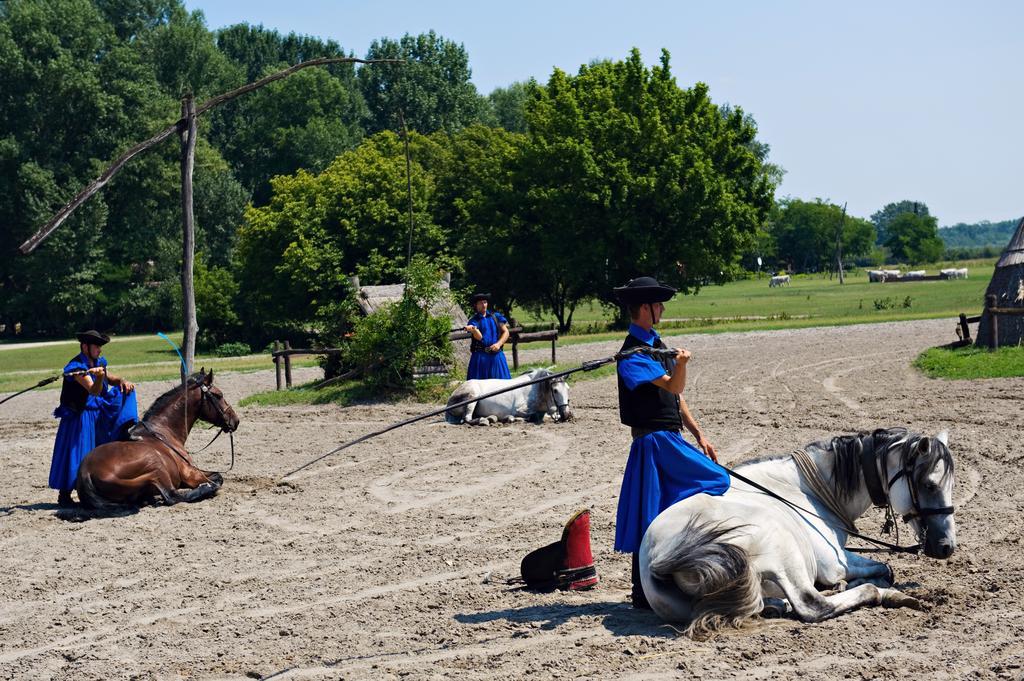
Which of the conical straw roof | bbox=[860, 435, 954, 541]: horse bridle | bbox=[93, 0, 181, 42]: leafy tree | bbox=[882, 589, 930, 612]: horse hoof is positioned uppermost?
bbox=[93, 0, 181, 42]: leafy tree

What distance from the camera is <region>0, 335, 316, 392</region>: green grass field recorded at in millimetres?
31406

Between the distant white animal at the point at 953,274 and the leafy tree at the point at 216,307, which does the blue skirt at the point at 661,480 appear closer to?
the leafy tree at the point at 216,307

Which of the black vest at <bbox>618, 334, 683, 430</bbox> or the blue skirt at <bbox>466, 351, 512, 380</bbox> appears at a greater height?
the black vest at <bbox>618, 334, 683, 430</bbox>

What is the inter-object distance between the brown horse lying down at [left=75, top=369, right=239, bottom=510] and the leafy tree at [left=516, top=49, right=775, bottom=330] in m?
28.1

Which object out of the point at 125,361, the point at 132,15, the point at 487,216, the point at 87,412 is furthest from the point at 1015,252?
the point at 132,15

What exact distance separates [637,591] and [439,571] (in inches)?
78.8

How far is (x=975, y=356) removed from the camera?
20.3 meters

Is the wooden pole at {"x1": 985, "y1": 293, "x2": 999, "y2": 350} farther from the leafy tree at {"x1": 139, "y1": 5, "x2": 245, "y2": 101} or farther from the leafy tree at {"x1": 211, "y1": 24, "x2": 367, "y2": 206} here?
the leafy tree at {"x1": 139, "y1": 5, "x2": 245, "y2": 101}

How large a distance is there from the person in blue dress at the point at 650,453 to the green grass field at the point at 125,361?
23.5m

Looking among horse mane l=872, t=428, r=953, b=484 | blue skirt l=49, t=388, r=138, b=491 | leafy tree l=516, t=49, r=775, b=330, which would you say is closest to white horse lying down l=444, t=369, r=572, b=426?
blue skirt l=49, t=388, r=138, b=491

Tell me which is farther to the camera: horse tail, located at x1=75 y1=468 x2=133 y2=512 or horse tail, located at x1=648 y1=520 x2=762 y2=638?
horse tail, located at x1=75 y1=468 x2=133 y2=512

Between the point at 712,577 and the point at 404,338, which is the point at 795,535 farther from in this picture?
the point at 404,338

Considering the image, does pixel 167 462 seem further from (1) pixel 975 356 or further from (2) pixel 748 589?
(1) pixel 975 356

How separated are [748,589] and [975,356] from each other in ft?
52.1
